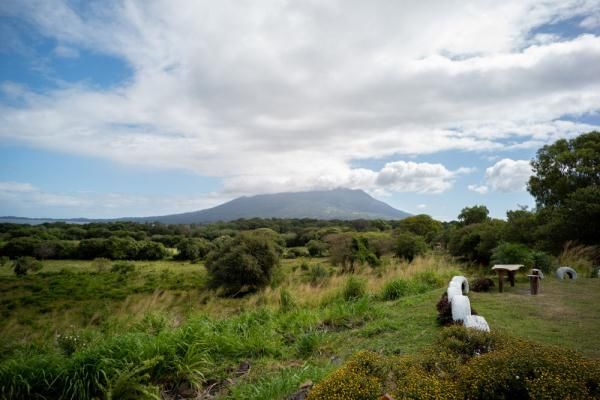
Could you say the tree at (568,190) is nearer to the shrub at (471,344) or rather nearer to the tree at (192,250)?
the shrub at (471,344)

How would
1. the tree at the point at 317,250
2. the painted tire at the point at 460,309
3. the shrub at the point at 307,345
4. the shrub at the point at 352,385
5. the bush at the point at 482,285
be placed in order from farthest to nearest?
1. the tree at the point at 317,250
2. the bush at the point at 482,285
3. the shrub at the point at 307,345
4. the painted tire at the point at 460,309
5. the shrub at the point at 352,385

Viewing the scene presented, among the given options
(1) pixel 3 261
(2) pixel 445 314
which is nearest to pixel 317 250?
(1) pixel 3 261

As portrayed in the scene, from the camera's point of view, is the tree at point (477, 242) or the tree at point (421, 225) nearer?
the tree at point (477, 242)

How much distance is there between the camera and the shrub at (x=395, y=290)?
8156mm

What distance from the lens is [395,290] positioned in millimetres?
8227

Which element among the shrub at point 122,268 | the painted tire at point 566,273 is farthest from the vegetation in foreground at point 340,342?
the shrub at point 122,268

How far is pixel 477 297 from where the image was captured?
679 centimetres

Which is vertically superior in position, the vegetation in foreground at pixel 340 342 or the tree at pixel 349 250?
the vegetation in foreground at pixel 340 342

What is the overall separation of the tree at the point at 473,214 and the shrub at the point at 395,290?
25100mm

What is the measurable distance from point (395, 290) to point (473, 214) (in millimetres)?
26260

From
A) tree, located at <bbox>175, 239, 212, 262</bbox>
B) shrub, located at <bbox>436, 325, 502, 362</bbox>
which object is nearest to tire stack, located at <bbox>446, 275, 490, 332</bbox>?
shrub, located at <bbox>436, 325, 502, 362</bbox>

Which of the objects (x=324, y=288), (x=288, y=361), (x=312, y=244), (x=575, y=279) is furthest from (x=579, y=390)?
(x=312, y=244)

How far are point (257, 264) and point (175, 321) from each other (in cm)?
1392

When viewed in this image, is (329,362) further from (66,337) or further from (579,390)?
(66,337)
